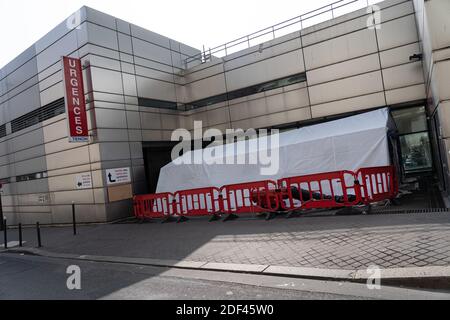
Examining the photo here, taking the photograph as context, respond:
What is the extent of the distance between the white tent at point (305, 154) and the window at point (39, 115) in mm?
6271

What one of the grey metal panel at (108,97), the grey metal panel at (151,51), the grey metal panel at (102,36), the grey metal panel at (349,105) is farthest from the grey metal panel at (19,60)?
the grey metal panel at (349,105)

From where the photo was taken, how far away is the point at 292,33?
16.8 metres

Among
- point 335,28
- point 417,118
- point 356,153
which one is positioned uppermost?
point 335,28

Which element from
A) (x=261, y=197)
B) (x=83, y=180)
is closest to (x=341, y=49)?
(x=261, y=197)

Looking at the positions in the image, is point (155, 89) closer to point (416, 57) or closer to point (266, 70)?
point (266, 70)

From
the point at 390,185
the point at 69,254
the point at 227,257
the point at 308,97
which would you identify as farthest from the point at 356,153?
the point at 69,254

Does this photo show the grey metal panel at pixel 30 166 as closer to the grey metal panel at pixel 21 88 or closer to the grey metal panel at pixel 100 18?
the grey metal panel at pixel 21 88

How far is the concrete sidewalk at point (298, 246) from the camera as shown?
523cm

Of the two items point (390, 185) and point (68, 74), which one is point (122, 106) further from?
point (390, 185)

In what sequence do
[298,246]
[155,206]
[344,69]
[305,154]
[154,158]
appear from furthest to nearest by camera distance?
1. [154,158]
2. [344,69]
3. [155,206]
4. [305,154]
5. [298,246]

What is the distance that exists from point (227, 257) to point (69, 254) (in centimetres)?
531

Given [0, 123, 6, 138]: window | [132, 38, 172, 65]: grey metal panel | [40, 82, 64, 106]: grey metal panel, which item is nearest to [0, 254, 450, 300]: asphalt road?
[40, 82, 64, 106]: grey metal panel

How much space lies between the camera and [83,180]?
1555 centimetres

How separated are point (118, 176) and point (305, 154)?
834 cm
